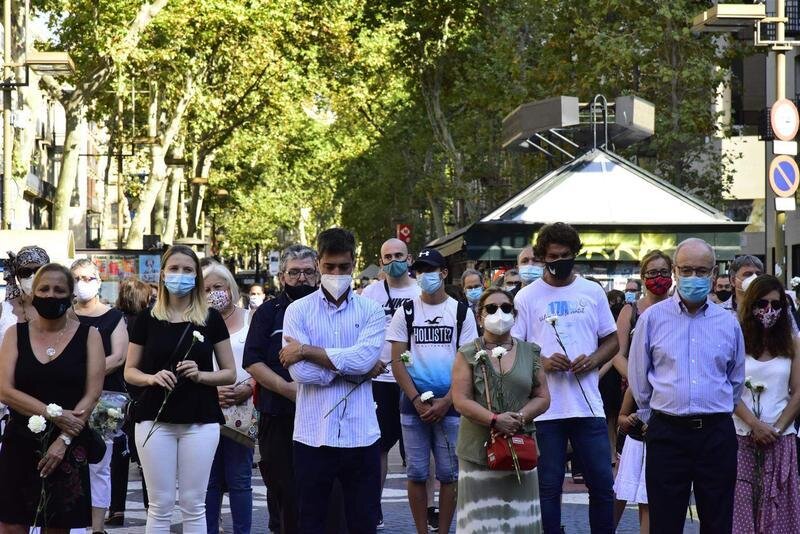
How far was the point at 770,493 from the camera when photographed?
344 inches

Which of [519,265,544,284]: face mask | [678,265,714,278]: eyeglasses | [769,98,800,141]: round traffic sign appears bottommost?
[678,265,714,278]: eyeglasses

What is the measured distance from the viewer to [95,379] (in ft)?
27.2

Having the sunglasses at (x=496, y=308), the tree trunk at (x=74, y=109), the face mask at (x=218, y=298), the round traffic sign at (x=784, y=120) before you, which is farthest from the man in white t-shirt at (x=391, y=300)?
the tree trunk at (x=74, y=109)

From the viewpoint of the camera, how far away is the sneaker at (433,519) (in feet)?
38.6

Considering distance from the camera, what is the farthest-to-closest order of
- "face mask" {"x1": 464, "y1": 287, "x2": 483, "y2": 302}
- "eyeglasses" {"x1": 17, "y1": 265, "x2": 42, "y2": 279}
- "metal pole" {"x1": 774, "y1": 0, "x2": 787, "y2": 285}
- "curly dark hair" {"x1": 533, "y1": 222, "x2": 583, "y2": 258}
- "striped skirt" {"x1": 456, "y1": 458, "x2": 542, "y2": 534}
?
"metal pole" {"x1": 774, "y1": 0, "x2": 787, "y2": 285}, "face mask" {"x1": 464, "y1": 287, "x2": 483, "y2": 302}, "eyeglasses" {"x1": 17, "y1": 265, "x2": 42, "y2": 279}, "curly dark hair" {"x1": 533, "y1": 222, "x2": 583, "y2": 258}, "striped skirt" {"x1": 456, "y1": 458, "x2": 542, "y2": 534}

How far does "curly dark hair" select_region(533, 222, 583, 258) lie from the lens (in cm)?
935

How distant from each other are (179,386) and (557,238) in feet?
7.45

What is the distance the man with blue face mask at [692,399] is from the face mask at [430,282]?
264 centimetres

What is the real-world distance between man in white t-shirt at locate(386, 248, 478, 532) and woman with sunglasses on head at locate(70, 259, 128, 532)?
177 centimetres

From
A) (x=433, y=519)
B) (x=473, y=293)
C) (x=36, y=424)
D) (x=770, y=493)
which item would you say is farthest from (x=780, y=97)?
(x=36, y=424)

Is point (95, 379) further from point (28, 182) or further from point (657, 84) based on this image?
point (28, 182)

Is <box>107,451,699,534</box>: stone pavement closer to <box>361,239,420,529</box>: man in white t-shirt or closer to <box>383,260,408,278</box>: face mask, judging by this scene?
<box>361,239,420,529</box>: man in white t-shirt

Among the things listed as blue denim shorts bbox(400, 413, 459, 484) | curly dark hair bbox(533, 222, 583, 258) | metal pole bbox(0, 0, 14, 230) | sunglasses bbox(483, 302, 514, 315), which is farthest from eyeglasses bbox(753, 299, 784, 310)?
metal pole bbox(0, 0, 14, 230)

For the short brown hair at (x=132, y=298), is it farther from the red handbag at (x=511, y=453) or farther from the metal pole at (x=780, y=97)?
the metal pole at (x=780, y=97)
